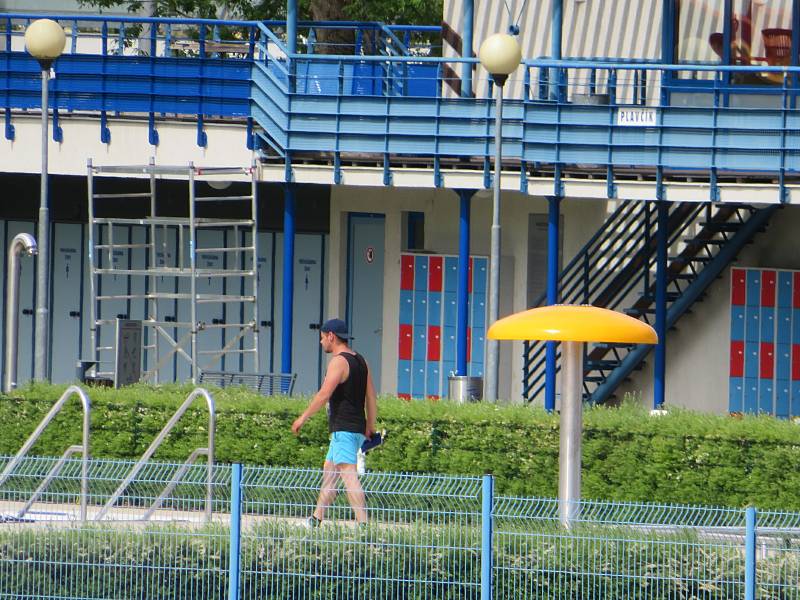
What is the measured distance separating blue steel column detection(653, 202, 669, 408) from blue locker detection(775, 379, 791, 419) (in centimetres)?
161

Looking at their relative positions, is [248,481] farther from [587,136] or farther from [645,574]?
[587,136]

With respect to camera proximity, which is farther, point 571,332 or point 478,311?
point 478,311

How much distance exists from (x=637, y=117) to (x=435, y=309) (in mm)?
4802

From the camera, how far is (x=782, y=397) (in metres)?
21.0

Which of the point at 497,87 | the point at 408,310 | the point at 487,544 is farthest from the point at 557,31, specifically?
the point at 487,544

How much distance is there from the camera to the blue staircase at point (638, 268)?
21.3 metres

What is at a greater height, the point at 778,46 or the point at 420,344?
the point at 778,46

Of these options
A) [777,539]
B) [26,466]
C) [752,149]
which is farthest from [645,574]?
[752,149]

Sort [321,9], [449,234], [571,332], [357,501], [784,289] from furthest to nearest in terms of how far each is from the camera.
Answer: [321,9], [449,234], [784,289], [571,332], [357,501]

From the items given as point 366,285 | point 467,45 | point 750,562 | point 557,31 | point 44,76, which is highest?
point 557,31

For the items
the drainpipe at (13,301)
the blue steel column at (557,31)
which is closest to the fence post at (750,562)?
the drainpipe at (13,301)

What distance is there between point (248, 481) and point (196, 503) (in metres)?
0.80

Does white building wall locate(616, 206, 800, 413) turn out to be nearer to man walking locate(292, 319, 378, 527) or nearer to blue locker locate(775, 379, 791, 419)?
blue locker locate(775, 379, 791, 419)

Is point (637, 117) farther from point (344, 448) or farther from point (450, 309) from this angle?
point (344, 448)
